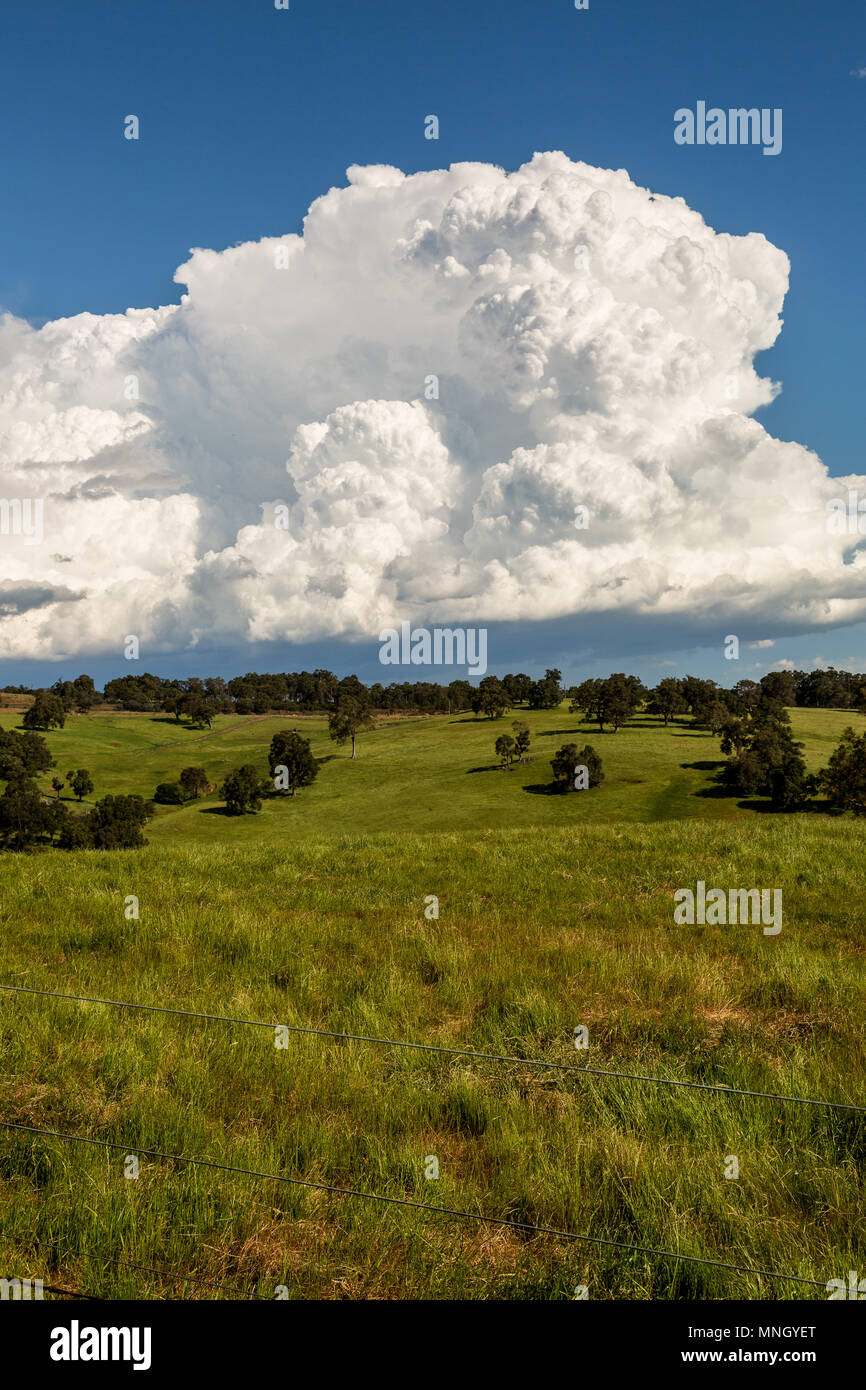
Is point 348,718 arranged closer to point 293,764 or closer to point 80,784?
point 293,764

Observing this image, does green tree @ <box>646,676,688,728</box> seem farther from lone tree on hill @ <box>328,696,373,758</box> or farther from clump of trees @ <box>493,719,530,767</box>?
lone tree on hill @ <box>328,696,373,758</box>

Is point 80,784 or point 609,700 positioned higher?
point 609,700

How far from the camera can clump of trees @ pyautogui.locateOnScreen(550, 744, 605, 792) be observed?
94.4 m

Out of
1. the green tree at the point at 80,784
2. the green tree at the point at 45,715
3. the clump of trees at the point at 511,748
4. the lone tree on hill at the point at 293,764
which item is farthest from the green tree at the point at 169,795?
the green tree at the point at 45,715

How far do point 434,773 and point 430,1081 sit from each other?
349 feet

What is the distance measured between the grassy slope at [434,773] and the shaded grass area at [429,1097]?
56025 millimetres

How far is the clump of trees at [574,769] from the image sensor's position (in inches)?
3716

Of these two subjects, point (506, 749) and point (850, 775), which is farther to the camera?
point (506, 749)

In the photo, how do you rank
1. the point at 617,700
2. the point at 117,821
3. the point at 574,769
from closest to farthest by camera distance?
the point at 117,821 < the point at 574,769 < the point at 617,700

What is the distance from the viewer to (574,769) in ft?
310

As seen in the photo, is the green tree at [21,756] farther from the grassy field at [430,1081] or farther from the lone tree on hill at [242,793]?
the grassy field at [430,1081]

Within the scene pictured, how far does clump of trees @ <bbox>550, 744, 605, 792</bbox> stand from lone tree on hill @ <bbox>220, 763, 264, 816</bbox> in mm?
44539

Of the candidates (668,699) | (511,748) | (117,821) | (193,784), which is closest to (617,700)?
(668,699)
